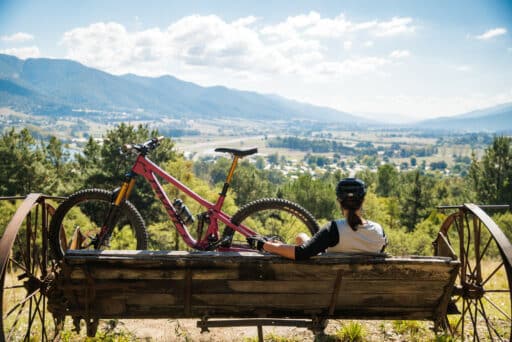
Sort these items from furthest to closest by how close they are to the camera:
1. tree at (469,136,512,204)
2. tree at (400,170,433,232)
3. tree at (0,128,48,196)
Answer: tree at (469,136,512,204) → tree at (400,170,433,232) → tree at (0,128,48,196)

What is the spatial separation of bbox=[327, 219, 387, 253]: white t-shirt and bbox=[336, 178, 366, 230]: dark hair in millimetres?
52

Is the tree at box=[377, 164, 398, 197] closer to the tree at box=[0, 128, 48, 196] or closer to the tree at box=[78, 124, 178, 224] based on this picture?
the tree at box=[78, 124, 178, 224]

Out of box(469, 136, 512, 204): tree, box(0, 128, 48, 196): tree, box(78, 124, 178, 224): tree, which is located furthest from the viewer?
box(469, 136, 512, 204): tree

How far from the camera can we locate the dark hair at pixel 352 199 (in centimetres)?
326

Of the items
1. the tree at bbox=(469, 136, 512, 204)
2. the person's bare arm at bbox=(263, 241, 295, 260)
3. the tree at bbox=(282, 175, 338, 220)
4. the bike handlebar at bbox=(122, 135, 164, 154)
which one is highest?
the bike handlebar at bbox=(122, 135, 164, 154)

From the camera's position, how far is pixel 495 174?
39.5 m

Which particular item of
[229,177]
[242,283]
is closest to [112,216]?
[229,177]

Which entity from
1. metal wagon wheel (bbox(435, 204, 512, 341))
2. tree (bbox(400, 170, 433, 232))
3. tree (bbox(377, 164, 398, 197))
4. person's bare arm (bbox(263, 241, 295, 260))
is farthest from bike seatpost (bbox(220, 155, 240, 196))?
tree (bbox(377, 164, 398, 197))

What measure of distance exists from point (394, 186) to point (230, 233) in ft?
167

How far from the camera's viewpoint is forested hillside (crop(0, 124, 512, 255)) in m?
26.1

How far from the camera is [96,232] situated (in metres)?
4.93

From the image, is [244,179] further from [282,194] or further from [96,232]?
[96,232]

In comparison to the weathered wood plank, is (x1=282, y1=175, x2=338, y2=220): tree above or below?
below

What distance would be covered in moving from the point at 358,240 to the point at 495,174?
144 feet
